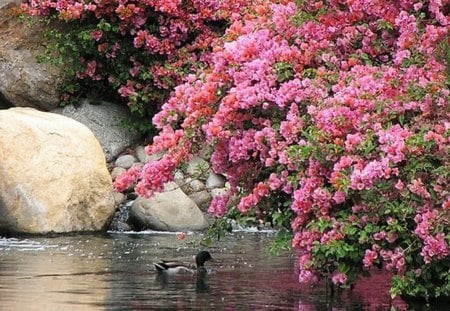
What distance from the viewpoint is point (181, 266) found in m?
13.0

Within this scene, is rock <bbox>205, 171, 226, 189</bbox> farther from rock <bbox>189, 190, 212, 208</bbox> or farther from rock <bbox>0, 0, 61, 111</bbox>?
rock <bbox>0, 0, 61, 111</bbox>

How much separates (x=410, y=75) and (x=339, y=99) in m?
0.58

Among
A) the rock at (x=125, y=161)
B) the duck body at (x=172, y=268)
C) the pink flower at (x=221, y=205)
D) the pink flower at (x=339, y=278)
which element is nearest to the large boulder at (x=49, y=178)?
the rock at (x=125, y=161)

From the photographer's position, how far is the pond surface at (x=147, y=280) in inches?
419

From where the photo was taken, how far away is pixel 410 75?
390 inches

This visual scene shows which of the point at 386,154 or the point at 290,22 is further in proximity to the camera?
the point at 290,22

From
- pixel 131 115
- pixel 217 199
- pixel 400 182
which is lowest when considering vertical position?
pixel 131 115

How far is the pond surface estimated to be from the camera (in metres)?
10.6

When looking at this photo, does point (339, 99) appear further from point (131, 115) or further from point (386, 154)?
point (131, 115)

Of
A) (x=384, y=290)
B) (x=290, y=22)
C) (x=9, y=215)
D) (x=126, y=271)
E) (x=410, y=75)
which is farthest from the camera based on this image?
(x=9, y=215)

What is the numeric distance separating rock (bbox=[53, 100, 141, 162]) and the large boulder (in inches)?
102

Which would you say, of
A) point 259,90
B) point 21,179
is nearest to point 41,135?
point 21,179

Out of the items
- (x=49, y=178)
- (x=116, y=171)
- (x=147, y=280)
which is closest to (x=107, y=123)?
(x=116, y=171)

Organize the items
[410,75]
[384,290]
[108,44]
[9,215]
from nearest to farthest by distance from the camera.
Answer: [410,75], [384,290], [9,215], [108,44]
